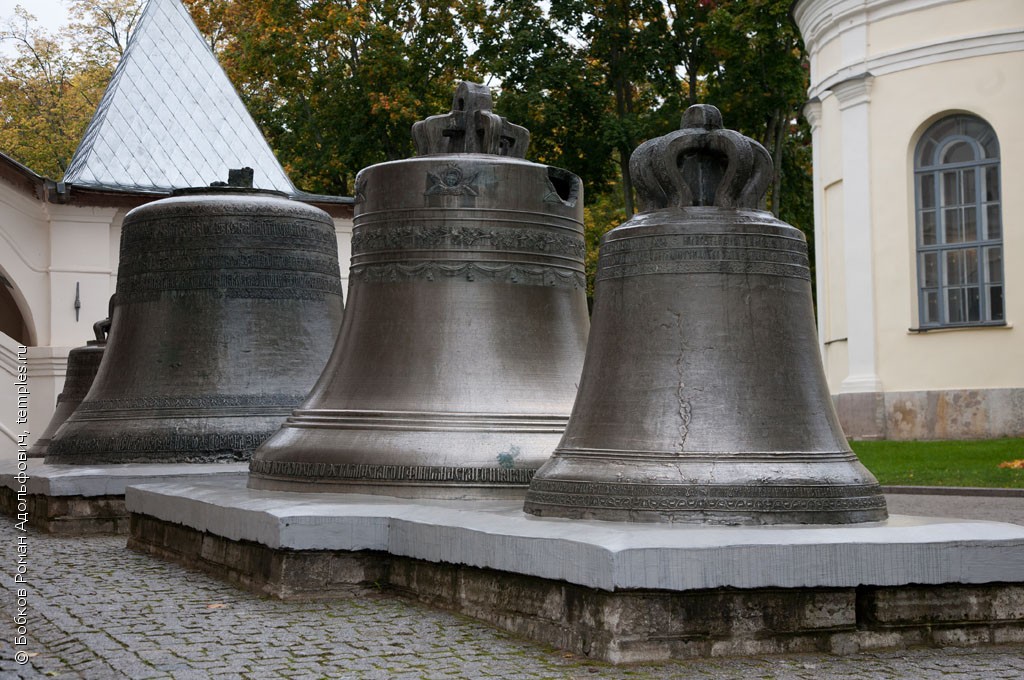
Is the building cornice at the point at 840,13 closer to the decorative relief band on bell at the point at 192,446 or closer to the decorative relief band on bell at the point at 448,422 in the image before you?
the decorative relief band on bell at the point at 192,446

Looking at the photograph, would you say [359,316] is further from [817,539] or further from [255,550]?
[817,539]

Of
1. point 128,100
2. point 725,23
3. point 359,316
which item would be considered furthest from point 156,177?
point 359,316

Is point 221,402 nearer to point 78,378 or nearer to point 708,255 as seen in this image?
point 78,378

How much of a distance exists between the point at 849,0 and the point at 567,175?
58.6 ft

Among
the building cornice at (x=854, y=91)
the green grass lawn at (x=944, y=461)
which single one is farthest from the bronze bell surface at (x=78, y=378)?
the building cornice at (x=854, y=91)

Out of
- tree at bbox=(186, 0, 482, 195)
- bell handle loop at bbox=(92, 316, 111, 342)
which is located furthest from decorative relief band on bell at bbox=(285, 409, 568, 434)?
tree at bbox=(186, 0, 482, 195)

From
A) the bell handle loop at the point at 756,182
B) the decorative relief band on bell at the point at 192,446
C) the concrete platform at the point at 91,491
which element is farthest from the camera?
the decorative relief band on bell at the point at 192,446

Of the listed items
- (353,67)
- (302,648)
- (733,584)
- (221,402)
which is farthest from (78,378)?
(353,67)

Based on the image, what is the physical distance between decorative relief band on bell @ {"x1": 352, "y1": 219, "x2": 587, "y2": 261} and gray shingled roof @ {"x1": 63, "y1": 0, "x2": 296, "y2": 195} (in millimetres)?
13956

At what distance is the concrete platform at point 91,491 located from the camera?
9.14 m

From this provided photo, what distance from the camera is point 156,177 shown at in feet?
70.2

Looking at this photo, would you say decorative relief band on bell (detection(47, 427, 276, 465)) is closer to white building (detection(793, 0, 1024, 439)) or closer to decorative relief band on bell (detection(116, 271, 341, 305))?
decorative relief band on bell (detection(116, 271, 341, 305))

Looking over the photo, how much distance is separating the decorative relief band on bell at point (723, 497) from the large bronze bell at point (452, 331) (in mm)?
1442

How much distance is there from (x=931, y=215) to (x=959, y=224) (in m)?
0.47
